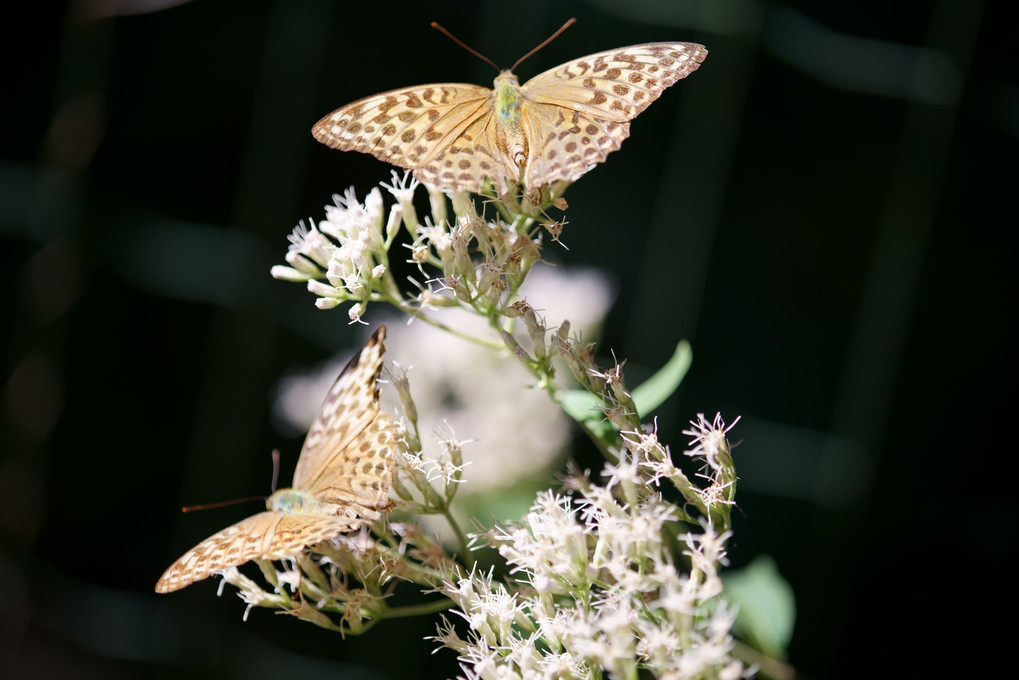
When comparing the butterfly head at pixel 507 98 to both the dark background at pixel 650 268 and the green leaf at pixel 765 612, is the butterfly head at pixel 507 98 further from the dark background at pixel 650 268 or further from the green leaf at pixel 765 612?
the dark background at pixel 650 268

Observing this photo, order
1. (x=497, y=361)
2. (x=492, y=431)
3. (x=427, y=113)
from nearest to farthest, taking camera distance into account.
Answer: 1. (x=427, y=113)
2. (x=492, y=431)
3. (x=497, y=361)

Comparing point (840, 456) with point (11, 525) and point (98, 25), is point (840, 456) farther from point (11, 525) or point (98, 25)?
point (11, 525)

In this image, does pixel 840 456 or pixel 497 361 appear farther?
pixel 840 456

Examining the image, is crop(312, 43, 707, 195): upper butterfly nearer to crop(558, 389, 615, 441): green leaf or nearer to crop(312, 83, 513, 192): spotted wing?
crop(312, 83, 513, 192): spotted wing

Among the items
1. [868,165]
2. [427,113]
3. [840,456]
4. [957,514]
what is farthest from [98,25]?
[957,514]

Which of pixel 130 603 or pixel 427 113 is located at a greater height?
pixel 427 113

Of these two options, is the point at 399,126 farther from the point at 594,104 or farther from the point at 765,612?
the point at 765,612

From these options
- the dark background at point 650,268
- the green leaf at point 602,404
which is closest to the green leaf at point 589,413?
the green leaf at point 602,404

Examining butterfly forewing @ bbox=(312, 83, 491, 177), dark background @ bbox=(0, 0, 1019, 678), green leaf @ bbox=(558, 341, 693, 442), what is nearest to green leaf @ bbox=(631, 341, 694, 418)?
green leaf @ bbox=(558, 341, 693, 442)
